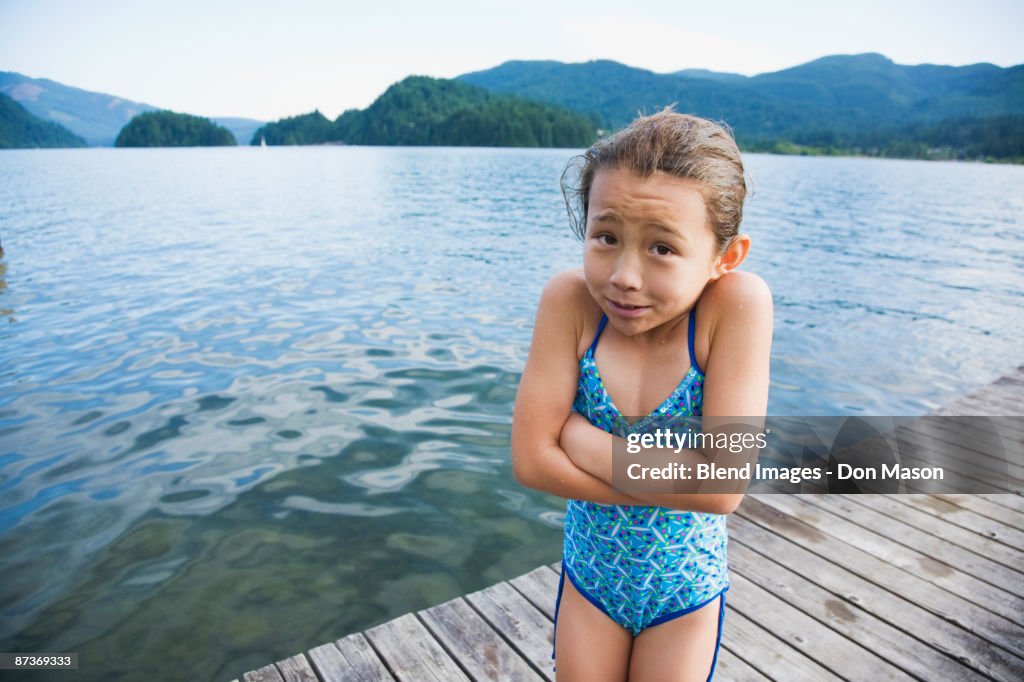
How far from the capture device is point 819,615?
365 centimetres

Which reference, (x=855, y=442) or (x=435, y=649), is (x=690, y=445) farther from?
(x=855, y=442)

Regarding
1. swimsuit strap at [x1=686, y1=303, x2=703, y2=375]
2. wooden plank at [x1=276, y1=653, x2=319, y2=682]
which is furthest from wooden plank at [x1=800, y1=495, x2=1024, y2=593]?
wooden plank at [x1=276, y1=653, x2=319, y2=682]

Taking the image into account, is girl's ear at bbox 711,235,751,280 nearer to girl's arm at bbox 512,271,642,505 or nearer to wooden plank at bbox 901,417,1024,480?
girl's arm at bbox 512,271,642,505

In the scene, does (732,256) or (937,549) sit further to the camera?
(937,549)

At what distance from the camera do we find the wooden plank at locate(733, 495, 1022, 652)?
3534mm

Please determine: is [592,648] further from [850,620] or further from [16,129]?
[16,129]

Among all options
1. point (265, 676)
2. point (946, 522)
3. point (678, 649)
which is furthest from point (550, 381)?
point (946, 522)

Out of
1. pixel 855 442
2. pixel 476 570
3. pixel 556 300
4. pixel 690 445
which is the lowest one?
pixel 476 570

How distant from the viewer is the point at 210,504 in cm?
618

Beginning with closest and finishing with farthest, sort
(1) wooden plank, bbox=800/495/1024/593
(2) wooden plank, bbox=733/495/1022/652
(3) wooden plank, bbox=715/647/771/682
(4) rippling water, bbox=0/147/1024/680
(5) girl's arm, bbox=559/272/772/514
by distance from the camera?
1. (5) girl's arm, bbox=559/272/772/514
2. (3) wooden plank, bbox=715/647/771/682
3. (2) wooden plank, bbox=733/495/1022/652
4. (1) wooden plank, bbox=800/495/1024/593
5. (4) rippling water, bbox=0/147/1024/680

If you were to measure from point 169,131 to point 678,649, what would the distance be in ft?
680

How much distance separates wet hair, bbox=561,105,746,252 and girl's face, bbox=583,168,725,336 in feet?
0.09

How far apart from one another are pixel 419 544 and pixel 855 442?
5.00 m

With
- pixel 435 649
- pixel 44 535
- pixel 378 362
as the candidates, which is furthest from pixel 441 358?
pixel 435 649
